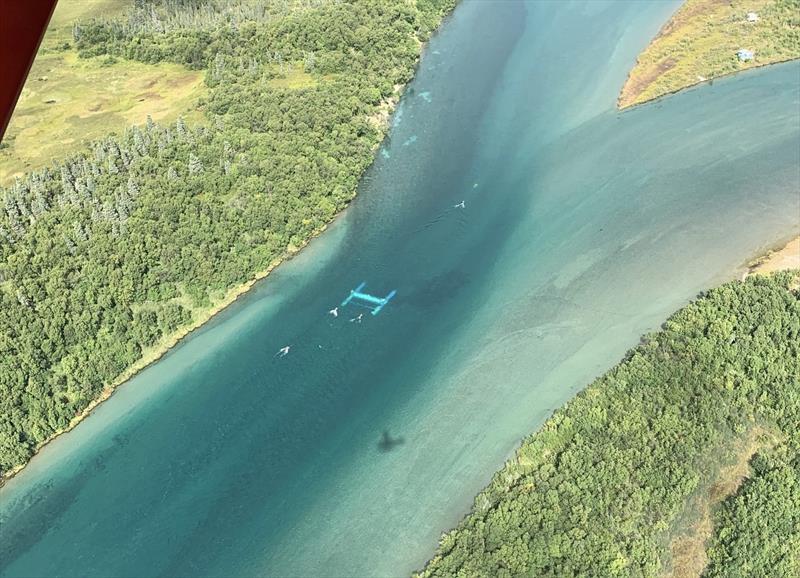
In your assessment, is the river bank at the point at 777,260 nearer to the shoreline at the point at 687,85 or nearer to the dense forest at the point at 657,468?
the dense forest at the point at 657,468

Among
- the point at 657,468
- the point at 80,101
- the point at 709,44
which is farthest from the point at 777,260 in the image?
the point at 80,101

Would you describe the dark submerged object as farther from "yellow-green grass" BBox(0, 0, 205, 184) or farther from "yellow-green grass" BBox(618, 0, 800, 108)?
"yellow-green grass" BBox(618, 0, 800, 108)

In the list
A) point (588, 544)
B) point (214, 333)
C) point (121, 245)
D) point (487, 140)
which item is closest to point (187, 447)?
point (214, 333)

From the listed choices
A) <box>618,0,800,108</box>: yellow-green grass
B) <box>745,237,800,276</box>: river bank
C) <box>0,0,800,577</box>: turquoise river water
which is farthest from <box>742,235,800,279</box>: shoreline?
<box>618,0,800,108</box>: yellow-green grass

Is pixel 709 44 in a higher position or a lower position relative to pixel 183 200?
higher

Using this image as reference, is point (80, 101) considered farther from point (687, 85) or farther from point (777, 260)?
point (777, 260)

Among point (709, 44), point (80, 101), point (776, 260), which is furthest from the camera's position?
point (709, 44)

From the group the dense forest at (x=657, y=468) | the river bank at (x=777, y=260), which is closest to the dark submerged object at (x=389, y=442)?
the dense forest at (x=657, y=468)
